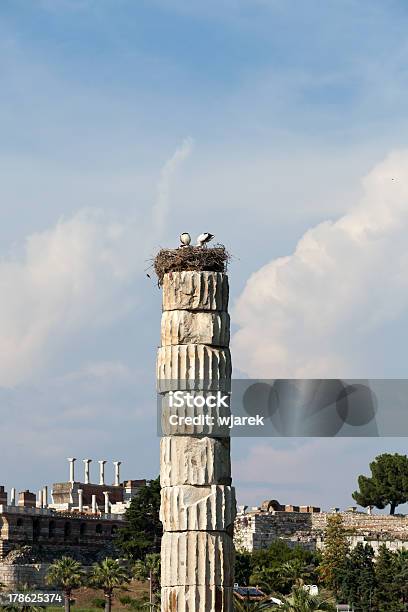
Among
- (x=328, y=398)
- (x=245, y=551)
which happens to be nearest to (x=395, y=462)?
(x=245, y=551)

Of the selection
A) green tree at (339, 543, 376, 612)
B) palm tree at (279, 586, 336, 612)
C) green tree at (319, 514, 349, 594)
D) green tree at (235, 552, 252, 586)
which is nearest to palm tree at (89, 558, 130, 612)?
green tree at (235, 552, 252, 586)

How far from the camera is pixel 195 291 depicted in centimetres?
2239

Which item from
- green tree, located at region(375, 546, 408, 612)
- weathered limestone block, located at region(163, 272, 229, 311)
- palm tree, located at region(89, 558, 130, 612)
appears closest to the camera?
weathered limestone block, located at region(163, 272, 229, 311)

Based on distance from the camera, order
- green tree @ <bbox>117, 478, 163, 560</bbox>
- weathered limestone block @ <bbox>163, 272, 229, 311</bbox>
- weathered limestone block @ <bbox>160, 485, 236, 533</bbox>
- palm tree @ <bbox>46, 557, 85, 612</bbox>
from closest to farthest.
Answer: weathered limestone block @ <bbox>160, 485, 236, 533</bbox> → weathered limestone block @ <bbox>163, 272, 229, 311</bbox> → palm tree @ <bbox>46, 557, 85, 612</bbox> → green tree @ <bbox>117, 478, 163, 560</bbox>

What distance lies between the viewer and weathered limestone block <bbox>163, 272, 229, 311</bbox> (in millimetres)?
22344

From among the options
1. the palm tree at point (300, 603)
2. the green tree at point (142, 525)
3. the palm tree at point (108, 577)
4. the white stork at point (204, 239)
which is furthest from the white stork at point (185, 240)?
the green tree at point (142, 525)

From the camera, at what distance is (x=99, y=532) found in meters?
89.8

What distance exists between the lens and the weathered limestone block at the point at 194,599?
21359 mm

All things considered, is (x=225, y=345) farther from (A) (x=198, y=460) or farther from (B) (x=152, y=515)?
(B) (x=152, y=515)

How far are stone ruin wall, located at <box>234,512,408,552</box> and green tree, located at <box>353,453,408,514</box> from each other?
5192 mm

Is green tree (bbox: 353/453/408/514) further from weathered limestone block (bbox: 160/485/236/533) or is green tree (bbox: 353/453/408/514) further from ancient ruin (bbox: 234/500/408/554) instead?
weathered limestone block (bbox: 160/485/236/533)

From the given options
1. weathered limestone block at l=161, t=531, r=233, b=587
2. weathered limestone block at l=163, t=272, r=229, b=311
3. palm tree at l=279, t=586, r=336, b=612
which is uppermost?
weathered limestone block at l=163, t=272, r=229, b=311

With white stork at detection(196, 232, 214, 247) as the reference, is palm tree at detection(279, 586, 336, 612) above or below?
below

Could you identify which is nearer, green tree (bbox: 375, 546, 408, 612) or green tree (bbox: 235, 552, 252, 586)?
green tree (bbox: 375, 546, 408, 612)
